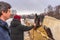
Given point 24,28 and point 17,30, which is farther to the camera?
point 17,30

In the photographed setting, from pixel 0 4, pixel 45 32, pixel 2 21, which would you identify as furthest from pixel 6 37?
pixel 45 32

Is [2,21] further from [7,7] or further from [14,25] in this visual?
[14,25]

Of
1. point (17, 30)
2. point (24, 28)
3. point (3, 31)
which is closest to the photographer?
point (3, 31)

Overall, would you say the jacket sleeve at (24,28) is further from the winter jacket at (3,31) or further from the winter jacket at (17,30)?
the winter jacket at (3,31)

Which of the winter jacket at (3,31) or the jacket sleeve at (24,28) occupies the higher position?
the winter jacket at (3,31)

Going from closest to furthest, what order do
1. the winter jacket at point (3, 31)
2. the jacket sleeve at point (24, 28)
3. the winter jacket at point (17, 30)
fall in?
the winter jacket at point (3, 31)
the jacket sleeve at point (24, 28)
the winter jacket at point (17, 30)

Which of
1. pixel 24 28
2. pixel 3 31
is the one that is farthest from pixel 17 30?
pixel 3 31

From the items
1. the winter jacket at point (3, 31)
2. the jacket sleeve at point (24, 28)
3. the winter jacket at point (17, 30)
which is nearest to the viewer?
the winter jacket at point (3, 31)

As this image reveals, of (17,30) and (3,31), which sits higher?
(3,31)

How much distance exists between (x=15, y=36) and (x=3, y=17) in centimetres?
333

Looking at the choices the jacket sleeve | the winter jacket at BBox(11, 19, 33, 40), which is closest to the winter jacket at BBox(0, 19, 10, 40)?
the jacket sleeve

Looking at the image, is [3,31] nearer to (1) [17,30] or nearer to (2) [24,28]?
(2) [24,28]

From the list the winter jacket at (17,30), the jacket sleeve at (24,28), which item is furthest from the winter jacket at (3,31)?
the winter jacket at (17,30)

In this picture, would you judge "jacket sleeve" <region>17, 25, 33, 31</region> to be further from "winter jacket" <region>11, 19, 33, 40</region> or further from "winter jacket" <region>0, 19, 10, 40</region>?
"winter jacket" <region>0, 19, 10, 40</region>
